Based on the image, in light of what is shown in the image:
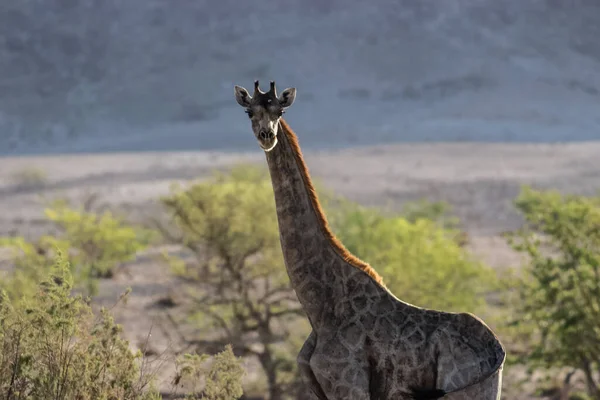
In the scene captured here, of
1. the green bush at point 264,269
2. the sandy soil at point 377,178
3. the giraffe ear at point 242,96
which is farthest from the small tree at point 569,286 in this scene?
the sandy soil at point 377,178

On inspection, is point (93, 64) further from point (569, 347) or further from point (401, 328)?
point (401, 328)

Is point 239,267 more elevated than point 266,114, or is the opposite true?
point 266,114

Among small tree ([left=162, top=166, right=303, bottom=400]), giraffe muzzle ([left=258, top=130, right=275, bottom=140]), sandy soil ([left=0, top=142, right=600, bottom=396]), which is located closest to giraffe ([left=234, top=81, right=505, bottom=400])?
giraffe muzzle ([left=258, top=130, right=275, bottom=140])

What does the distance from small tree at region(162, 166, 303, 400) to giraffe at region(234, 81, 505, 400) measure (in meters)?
15.0

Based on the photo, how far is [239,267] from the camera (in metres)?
23.2

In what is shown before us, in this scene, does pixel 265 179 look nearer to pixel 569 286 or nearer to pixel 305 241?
pixel 569 286

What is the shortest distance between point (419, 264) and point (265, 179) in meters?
10.00

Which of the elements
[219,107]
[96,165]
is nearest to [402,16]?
[219,107]

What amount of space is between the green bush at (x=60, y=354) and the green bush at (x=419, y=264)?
43.3 feet

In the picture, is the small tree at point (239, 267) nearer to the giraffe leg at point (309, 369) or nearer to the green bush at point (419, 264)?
the green bush at point (419, 264)

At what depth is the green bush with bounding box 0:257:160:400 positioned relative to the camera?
7.57 metres

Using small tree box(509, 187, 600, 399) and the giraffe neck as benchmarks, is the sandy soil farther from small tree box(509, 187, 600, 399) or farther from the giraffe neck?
the giraffe neck

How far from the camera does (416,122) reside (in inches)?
3499

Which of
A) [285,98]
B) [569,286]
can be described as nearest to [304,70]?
[569,286]
